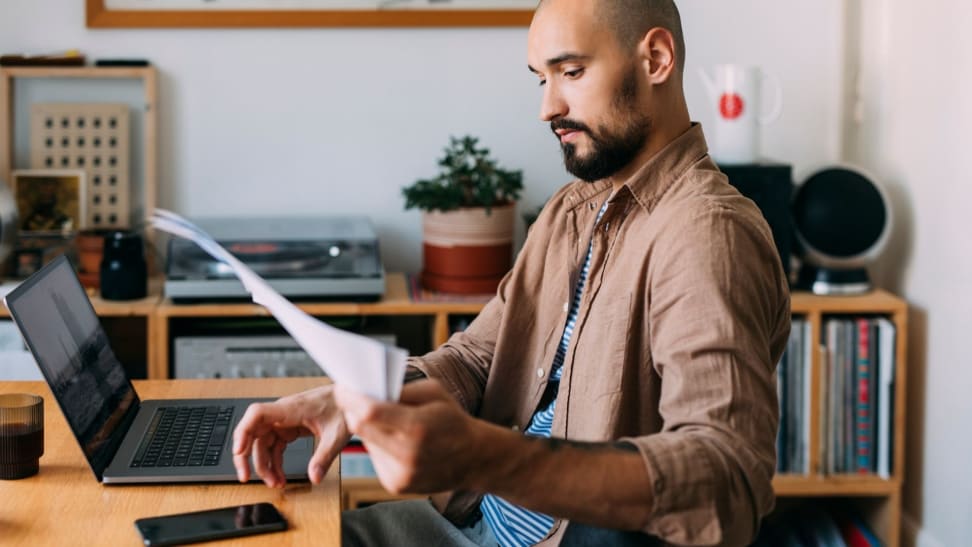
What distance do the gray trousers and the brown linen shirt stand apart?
0.09ft

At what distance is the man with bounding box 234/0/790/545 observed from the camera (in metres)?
1.15

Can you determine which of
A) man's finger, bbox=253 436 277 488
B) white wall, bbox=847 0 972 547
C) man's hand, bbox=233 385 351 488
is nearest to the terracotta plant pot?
white wall, bbox=847 0 972 547

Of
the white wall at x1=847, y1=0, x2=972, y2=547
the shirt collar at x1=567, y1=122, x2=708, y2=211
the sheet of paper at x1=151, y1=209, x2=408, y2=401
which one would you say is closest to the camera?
the sheet of paper at x1=151, y1=209, x2=408, y2=401

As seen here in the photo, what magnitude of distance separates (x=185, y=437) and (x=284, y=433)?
195mm

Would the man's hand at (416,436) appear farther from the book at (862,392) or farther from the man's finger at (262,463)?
the book at (862,392)

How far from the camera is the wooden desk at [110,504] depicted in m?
1.28

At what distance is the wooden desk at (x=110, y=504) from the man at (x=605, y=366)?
47 millimetres

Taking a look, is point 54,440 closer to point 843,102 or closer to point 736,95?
point 736,95

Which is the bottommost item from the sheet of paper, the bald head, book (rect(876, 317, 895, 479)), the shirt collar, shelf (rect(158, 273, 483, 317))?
book (rect(876, 317, 895, 479))

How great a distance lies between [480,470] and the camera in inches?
43.6

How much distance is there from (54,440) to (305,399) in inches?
14.4

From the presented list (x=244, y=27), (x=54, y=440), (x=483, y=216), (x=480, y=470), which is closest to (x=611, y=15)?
(x=480, y=470)

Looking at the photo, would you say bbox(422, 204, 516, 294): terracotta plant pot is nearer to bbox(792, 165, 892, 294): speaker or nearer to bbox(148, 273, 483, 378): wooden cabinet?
bbox(148, 273, 483, 378): wooden cabinet

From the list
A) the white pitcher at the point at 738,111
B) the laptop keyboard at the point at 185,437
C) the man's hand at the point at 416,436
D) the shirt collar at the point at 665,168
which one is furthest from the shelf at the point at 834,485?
the man's hand at the point at 416,436
